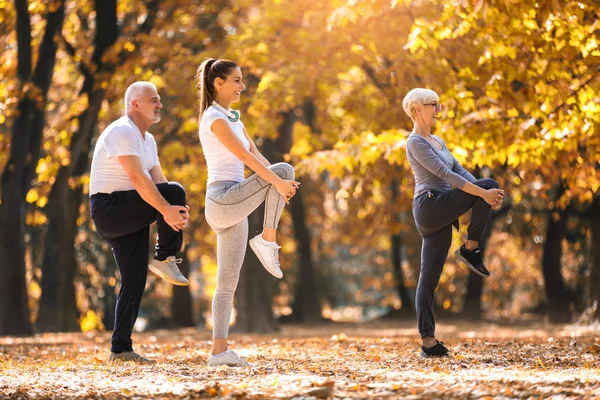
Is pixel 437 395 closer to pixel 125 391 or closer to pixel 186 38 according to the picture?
pixel 125 391

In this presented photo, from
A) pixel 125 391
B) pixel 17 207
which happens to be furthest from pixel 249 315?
pixel 125 391

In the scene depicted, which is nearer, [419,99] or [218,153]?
[218,153]

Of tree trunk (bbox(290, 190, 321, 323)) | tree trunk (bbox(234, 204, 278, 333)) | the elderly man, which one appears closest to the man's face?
the elderly man

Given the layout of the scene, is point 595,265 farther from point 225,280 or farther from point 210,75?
point 210,75

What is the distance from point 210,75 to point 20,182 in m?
9.62

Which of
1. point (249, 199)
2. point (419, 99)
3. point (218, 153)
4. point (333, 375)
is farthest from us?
point (419, 99)

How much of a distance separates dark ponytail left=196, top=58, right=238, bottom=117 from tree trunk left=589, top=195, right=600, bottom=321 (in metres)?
13.0

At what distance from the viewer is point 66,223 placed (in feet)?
58.1

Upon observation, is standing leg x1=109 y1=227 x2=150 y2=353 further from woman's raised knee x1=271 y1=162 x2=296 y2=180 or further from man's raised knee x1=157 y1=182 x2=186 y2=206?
woman's raised knee x1=271 y1=162 x2=296 y2=180

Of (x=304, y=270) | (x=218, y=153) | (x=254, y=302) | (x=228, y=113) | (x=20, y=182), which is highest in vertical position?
(x=20, y=182)

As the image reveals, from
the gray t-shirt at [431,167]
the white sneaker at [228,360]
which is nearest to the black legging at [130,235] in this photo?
the white sneaker at [228,360]

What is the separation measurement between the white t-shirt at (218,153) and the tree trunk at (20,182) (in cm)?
916

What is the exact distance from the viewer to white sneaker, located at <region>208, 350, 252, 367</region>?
657cm

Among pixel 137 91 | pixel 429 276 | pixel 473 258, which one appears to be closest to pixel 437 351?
pixel 429 276
